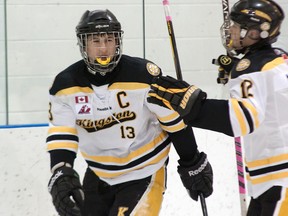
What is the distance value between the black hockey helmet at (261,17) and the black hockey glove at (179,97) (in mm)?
332

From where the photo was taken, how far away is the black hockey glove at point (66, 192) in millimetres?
2186


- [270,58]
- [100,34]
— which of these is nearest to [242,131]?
[270,58]

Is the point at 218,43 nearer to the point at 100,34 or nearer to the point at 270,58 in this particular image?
the point at 100,34

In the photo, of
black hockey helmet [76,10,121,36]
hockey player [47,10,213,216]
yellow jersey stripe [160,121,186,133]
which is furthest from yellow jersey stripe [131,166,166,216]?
black hockey helmet [76,10,121,36]

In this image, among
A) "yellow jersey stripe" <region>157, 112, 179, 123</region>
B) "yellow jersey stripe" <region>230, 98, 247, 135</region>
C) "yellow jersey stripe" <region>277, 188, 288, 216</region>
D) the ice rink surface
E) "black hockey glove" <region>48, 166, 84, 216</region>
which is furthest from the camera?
the ice rink surface

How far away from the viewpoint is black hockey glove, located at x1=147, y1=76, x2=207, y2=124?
181 cm

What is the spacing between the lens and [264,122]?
6.53 ft

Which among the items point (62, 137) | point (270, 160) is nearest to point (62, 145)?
point (62, 137)

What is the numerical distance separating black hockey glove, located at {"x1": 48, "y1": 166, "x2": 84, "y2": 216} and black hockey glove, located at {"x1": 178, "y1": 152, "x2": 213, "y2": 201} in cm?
41

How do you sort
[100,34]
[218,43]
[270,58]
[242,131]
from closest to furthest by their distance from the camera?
[242,131] → [270,58] → [100,34] → [218,43]

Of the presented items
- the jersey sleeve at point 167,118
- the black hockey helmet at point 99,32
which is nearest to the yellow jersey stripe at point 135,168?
the jersey sleeve at point 167,118

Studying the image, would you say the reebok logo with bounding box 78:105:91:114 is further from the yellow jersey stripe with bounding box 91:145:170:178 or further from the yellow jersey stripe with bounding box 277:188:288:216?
the yellow jersey stripe with bounding box 277:188:288:216

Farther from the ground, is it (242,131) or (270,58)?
(270,58)

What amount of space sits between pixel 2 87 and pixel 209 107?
1944 millimetres
